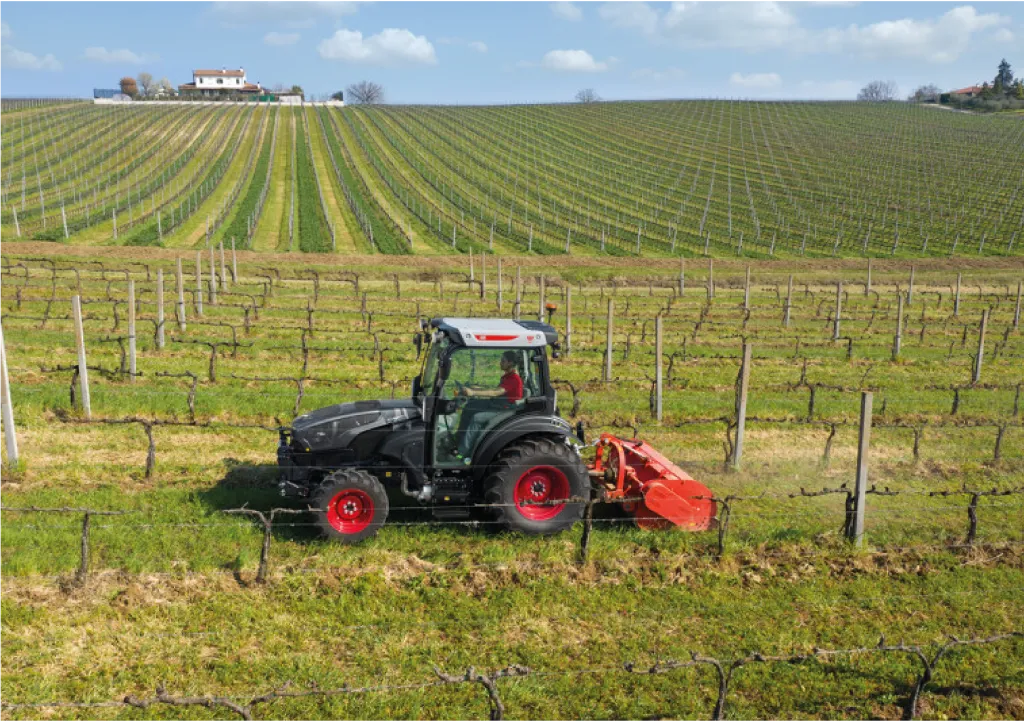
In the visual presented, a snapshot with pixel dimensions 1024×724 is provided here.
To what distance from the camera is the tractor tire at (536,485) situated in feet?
28.8

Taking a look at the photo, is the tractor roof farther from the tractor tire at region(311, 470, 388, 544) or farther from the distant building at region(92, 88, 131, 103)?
the distant building at region(92, 88, 131, 103)

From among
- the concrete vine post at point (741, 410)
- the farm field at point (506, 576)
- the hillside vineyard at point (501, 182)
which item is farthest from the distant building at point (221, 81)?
the concrete vine post at point (741, 410)

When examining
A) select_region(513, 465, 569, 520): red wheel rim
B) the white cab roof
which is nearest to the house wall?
the white cab roof

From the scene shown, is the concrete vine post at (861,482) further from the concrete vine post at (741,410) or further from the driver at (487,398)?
the driver at (487,398)

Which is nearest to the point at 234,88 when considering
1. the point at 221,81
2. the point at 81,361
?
the point at 221,81

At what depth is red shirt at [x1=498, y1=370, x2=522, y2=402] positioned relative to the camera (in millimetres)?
8914

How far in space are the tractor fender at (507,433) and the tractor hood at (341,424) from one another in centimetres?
93

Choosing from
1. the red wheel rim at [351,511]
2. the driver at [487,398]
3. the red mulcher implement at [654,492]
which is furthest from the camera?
the red mulcher implement at [654,492]

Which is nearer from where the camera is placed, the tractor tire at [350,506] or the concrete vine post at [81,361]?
the tractor tire at [350,506]

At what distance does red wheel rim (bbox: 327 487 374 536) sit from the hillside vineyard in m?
32.7

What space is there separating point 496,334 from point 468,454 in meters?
1.34

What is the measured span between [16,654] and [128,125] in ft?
241

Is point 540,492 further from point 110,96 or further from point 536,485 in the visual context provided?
point 110,96

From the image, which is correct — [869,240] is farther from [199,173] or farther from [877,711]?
[877,711]
